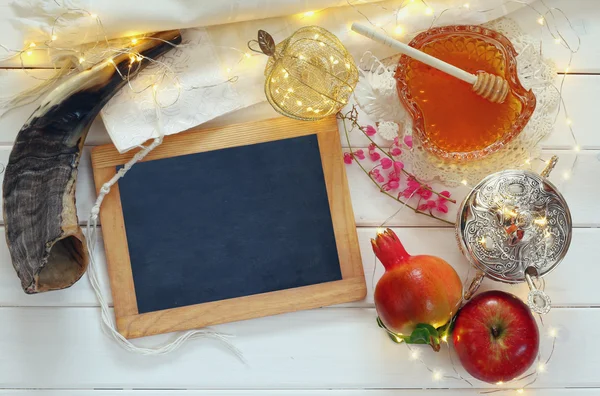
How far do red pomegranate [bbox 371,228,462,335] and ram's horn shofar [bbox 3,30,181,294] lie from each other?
463 millimetres

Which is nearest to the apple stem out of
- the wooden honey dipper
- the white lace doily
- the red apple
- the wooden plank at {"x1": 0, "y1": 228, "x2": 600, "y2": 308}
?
the red apple

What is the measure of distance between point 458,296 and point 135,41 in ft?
2.07

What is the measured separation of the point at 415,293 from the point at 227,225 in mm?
319

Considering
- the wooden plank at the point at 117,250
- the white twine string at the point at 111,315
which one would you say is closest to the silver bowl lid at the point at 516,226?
the white twine string at the point at 111,315

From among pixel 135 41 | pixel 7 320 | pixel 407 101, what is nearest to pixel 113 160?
pixel 135 41

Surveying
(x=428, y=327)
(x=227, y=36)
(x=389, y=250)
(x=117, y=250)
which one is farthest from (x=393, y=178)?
(x=117, y=250)

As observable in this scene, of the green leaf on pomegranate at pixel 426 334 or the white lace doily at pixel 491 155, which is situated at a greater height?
the white lace doily at pixel 491 155

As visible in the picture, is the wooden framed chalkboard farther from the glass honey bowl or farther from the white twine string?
the glass honey bowl

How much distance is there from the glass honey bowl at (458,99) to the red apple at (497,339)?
0.24 meters

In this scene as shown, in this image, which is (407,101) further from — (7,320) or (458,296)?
(7,320)

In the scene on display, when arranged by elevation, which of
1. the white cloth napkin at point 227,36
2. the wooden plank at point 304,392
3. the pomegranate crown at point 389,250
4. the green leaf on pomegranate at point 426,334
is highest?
the white cloth napkin at point 227,36

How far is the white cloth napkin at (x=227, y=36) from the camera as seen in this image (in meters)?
0.91

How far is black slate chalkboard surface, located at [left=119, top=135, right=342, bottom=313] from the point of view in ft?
3.13

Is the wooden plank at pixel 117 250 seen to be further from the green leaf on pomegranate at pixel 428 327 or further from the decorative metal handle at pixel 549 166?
the decorative metal handle at pixel 549 166
